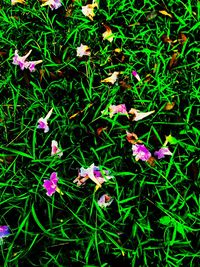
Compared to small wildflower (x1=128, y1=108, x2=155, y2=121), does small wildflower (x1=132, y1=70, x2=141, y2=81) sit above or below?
above

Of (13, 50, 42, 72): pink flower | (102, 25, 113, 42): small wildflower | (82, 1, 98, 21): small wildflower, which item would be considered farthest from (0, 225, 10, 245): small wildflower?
(82, 1, 98, 21): small wildflower

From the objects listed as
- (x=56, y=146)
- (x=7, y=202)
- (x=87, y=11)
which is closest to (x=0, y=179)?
(x=7, y=202)

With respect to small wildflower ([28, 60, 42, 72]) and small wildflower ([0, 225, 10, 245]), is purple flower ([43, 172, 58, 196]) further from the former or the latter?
small wildflower ([28, 60, 42, 72])

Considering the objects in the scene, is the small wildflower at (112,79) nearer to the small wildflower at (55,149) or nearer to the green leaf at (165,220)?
the small wildflower at (55,149)

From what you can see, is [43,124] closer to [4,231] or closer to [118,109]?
[118,109]

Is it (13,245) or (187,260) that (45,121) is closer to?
(13,245)

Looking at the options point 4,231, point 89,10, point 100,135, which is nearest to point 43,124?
point 100,135
